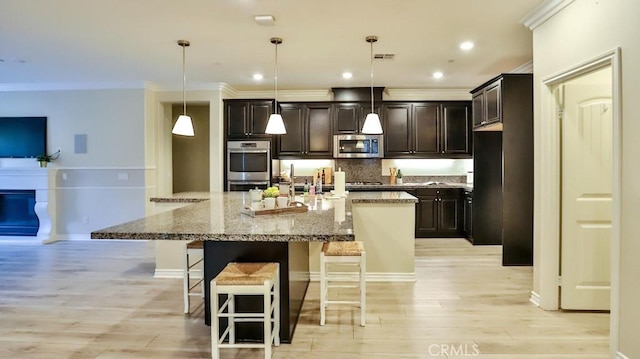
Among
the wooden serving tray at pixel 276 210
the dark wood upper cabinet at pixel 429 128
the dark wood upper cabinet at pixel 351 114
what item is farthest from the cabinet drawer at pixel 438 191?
the wooden serving tray at pixel 276 210

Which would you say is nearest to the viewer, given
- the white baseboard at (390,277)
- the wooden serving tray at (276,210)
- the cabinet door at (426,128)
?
the wooden serving tray at (276,210)

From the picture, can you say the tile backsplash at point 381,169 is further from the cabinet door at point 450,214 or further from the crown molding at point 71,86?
the crown molding at point 71,86

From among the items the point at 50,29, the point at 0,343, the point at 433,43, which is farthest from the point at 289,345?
the point at 50,29

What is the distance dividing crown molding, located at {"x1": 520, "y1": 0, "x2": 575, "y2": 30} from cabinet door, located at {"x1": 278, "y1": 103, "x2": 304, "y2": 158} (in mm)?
3572

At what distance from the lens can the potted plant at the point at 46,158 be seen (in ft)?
19.3

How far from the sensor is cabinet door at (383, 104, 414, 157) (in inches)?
245

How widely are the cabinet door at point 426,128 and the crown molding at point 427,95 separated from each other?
11.1 inches

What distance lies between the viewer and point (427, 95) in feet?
21.0

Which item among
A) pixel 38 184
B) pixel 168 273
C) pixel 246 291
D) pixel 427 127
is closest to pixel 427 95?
pixel 427 127

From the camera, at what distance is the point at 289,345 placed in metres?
2.50

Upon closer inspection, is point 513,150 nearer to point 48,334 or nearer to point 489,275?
point 489,275

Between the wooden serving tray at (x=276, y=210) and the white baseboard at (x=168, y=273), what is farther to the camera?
the white baseboard at (x=168, y=273)

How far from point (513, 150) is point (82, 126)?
6183 mm

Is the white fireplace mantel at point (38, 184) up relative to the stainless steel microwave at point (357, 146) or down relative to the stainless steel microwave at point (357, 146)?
down
